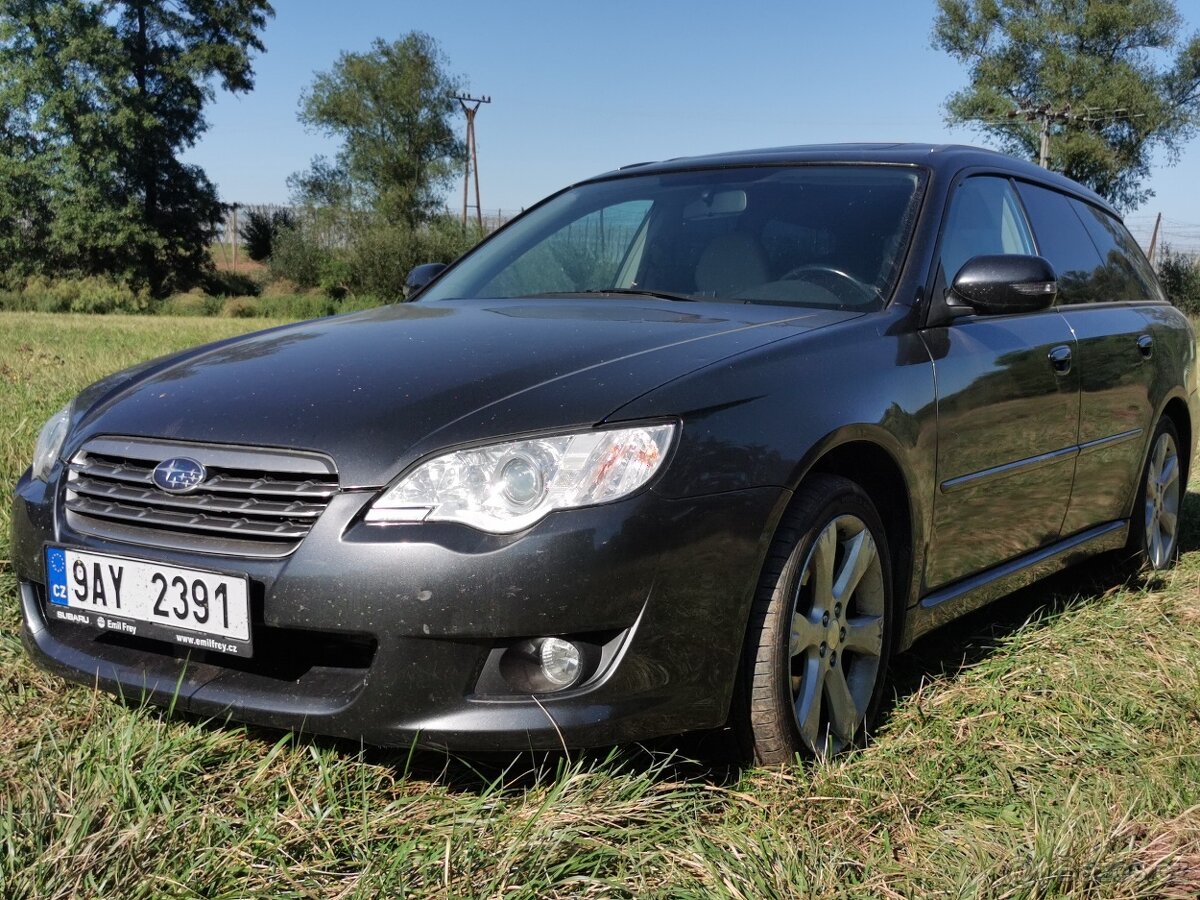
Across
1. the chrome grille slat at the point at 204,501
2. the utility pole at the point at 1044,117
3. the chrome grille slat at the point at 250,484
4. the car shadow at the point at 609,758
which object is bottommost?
the car shadow at the point at 609,758

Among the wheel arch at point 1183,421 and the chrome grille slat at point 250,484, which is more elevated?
the chrome grille slat at point 250,484

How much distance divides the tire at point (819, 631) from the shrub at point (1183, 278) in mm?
37207

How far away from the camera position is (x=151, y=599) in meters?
2.45

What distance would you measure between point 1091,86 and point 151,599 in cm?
5224

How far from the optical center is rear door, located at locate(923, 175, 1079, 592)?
3270mm

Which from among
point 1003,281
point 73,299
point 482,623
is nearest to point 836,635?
point 482,623

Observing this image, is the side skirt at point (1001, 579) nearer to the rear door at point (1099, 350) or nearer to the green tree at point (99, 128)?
the rear door at point (1099, 350)

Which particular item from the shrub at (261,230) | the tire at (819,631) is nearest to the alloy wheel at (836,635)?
the tire at (819,631)

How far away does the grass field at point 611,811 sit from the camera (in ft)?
7.03

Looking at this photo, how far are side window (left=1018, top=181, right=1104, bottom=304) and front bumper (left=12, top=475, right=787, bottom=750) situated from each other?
7.47 ft

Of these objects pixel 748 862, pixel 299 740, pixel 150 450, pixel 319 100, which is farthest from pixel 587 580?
pixel 319 100

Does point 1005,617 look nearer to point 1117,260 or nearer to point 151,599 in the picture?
point 1117,260

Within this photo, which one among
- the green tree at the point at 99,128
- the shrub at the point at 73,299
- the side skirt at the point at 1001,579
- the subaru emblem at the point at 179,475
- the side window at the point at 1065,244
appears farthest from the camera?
the green tree at the point at 99,128

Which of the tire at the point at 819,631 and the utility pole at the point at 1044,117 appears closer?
the tire at the point at 819,631
